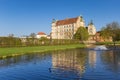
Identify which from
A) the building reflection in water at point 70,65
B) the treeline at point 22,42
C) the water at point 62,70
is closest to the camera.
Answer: the water at point 62,70

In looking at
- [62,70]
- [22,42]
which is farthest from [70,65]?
[22,42]

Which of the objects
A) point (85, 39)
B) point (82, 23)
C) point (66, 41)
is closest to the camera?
point (66, 41)

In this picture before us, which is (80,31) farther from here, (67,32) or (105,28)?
(67,32)

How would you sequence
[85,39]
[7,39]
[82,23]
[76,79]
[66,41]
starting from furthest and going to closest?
[82,23], [85,39], [66,41], [7,39], [76,79]

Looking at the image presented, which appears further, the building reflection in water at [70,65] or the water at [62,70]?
the building reflection in water at [70,65]

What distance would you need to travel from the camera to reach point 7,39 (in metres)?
84.4

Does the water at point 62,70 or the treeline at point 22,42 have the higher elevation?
the treeline at point 22,42

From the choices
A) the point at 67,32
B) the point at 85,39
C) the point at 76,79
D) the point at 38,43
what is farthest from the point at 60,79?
the point at 67,32

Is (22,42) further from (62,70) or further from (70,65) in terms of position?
(62,70)

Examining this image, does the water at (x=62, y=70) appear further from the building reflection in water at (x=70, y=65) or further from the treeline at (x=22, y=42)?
the treeline at (x=22, y=42)

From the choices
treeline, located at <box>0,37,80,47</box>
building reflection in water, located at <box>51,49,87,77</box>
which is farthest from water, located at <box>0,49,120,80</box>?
treeline, located at <box>0,37,80,47</box>

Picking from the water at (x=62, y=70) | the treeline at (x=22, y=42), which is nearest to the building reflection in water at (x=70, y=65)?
the water at (x=62, y=70)

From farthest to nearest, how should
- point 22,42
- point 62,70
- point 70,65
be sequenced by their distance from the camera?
point 22,42, point 70,65, point 62,70

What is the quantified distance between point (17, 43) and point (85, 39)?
232ft
